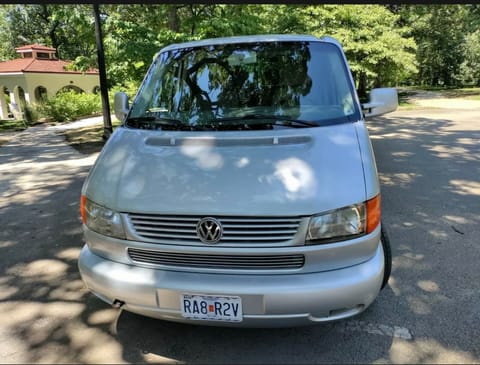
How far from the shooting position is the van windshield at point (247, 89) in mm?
3117

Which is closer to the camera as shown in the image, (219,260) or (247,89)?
(219,260)

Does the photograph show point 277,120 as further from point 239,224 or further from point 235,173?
point 239,224

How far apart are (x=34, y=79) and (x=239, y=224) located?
3198 cm

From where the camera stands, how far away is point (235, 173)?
249cm

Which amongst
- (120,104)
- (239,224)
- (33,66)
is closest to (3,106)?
(33,66)

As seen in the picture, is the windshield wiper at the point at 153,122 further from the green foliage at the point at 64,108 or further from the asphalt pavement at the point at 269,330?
the green foliage at the point at 64,108

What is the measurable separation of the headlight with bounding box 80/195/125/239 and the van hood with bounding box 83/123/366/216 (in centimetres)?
5

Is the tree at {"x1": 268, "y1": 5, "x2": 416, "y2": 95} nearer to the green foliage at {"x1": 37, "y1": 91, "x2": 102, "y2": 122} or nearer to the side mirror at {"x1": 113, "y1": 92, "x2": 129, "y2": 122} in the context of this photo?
the green foliage at {"x1": 37, "y1": 91, "x2": 102, "y2": 122}

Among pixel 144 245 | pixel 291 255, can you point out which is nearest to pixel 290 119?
pixel 291 255

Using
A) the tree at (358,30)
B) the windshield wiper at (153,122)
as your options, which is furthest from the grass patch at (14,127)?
the windshield wiper at (153,122)

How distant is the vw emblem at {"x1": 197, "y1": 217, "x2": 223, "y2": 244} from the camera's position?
2350 millimetres

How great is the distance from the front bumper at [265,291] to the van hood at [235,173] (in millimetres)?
368

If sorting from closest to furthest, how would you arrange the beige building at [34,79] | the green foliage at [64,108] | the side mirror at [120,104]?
the side mirror at [120,104] < the green foliage at [64,108] < the beige building at [34,79]

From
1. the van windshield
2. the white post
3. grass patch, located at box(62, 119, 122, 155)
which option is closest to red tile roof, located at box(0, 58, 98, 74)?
the white post
